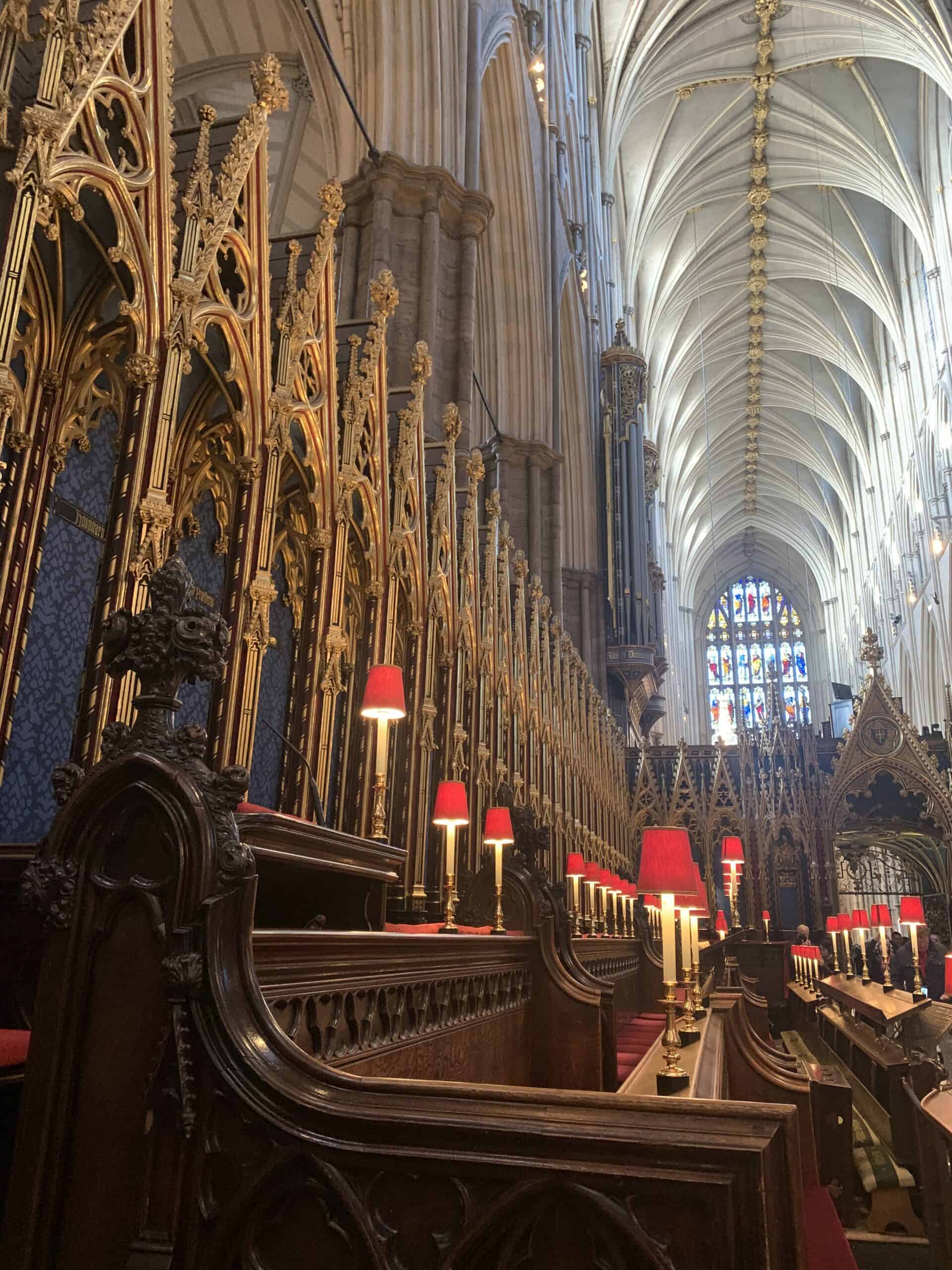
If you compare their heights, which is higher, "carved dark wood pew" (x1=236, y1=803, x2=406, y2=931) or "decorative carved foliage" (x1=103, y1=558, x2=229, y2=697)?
"decorative carved foliage" (x1=103, y1=558, x2=229, y2=697)

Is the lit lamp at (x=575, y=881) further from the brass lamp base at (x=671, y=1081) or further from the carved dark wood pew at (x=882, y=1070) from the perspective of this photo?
the brass lamp base at (x=671, y=1081)

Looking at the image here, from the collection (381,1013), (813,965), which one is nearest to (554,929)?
(381,1013)

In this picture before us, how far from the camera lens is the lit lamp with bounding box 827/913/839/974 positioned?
1384 cm

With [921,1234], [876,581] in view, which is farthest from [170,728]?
[876,581]

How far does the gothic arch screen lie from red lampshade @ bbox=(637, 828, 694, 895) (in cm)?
4283

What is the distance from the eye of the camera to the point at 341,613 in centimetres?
521

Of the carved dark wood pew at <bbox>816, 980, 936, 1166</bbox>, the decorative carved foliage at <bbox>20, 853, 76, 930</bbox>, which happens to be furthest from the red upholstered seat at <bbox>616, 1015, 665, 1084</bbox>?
the decorative carved foliage at <bbox>20, 853, 76, 930</bbox>

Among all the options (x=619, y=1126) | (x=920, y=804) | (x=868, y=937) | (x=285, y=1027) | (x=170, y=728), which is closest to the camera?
(x=619, y=1126)

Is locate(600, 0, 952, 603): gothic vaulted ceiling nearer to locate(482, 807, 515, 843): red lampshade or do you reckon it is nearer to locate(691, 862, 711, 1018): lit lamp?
locate(482, 807, 515, 843): red lampshade

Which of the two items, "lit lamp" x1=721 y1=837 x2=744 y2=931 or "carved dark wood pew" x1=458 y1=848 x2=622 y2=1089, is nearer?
"carved dark wood pew" x1=458 y1=848 x2=622 y2=1089

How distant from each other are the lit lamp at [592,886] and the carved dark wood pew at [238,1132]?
28.0ft

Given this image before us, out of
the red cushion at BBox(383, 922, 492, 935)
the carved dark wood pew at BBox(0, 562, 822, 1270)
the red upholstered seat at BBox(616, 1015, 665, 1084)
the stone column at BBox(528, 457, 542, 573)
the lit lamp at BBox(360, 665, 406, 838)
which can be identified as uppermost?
the stone column at BBox(528, 457, 542, 573)

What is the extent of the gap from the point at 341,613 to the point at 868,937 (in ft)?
66.1

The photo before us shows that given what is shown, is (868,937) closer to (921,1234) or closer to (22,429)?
(921,1234)
